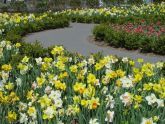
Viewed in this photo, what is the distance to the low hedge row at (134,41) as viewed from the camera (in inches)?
478

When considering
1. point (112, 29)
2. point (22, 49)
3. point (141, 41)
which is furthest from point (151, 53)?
point (22, 49)

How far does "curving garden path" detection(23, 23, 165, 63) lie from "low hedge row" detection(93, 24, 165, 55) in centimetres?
21

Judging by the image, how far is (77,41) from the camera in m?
14.6

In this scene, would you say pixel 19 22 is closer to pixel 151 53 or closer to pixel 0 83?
pixel 151 53

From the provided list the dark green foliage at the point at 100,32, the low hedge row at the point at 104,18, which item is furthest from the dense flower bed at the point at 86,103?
the low hedge row at the point at 104,18

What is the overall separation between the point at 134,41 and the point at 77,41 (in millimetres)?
2450

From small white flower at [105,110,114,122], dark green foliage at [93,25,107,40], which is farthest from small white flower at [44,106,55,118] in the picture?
dark green foliage at [93,25,107,40]

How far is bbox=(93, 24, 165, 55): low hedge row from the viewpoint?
1214cm

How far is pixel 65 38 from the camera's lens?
50.4 ft

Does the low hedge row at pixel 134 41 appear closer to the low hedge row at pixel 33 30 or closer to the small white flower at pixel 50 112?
the low hedge row at pixel 33 30

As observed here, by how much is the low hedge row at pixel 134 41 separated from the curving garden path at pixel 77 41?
21cm

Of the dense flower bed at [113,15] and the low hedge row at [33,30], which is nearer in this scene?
the low hedge row at [33,30]

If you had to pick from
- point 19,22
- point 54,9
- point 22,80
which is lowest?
point 54,9

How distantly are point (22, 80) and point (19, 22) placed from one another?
1115cm
